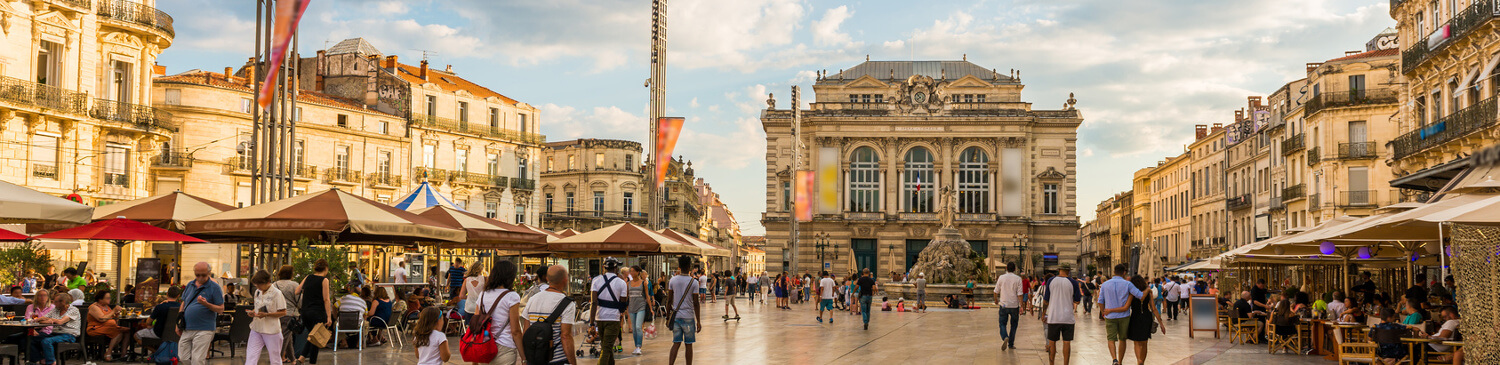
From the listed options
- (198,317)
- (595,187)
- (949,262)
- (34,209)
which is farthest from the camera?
(595,187)

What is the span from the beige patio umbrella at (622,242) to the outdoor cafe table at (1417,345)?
11.9m

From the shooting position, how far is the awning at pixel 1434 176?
17.5m

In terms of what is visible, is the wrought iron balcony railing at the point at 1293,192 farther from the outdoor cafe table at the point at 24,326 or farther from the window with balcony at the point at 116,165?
the outdoor cafe table at the point at 24,326

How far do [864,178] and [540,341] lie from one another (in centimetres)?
6001

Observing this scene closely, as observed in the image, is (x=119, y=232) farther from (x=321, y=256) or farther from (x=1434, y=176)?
(x=1434, y=176)

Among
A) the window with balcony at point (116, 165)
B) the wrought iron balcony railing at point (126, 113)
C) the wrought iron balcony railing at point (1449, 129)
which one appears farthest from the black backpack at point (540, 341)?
the window with balcony at point (116, 165)

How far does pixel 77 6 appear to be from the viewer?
30.6m

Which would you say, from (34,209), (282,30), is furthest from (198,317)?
(282,30)

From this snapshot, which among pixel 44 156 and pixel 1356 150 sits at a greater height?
pixel 1356 150

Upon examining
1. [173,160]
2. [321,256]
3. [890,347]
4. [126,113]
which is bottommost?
[890,347]

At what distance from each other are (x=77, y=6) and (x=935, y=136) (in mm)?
45741

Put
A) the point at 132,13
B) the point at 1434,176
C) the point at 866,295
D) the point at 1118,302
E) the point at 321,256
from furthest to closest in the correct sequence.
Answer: the point at 132,13 < the point at 866,295 < the point at 321,256 < the point at 1434,176 < the point at 1118,302

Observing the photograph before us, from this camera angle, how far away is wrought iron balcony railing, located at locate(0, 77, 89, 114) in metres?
28.7

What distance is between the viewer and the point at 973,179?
223ft
